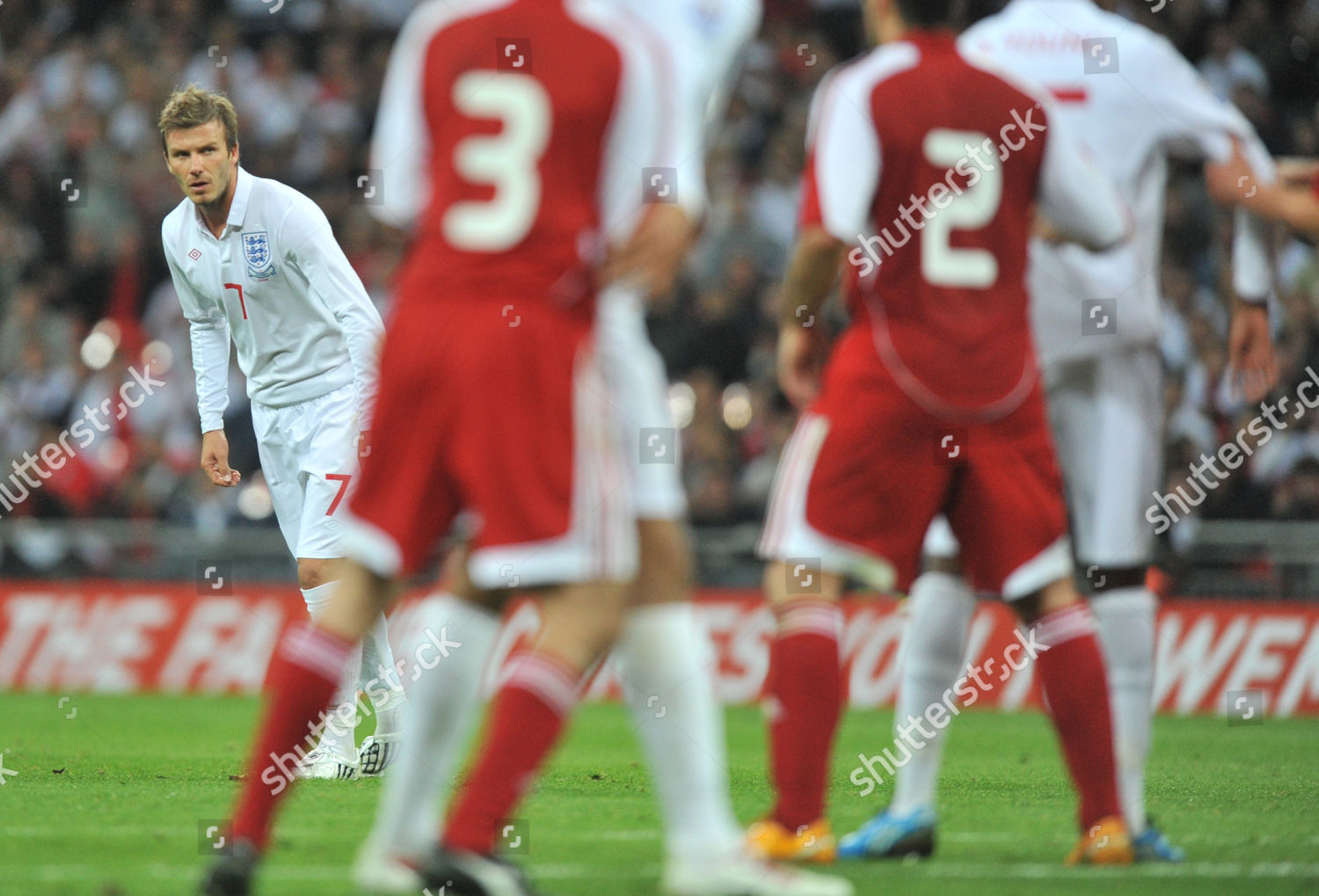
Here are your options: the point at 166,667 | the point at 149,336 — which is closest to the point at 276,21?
the point at 149,336

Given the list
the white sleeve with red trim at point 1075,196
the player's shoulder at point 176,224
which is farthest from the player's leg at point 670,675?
the player's shoulder at point 176,224

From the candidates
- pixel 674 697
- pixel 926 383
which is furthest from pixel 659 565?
pixel 926 383

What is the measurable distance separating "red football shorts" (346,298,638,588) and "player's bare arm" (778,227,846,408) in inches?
34.0

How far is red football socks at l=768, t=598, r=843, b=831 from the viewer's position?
486 centimetres

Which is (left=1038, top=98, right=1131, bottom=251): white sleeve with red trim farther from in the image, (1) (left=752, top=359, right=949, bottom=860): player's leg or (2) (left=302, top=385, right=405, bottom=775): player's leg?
(2) (left=302, top=385, right=405, bottom=775): player's leg

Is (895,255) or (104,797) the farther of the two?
(104,797)

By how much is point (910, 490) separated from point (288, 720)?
176 centimetres

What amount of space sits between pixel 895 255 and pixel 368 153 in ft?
45.9

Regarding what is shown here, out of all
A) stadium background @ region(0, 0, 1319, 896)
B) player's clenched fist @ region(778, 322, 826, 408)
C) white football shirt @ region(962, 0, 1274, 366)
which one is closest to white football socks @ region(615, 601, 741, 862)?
stadium background @ region(0, 0, 1319, 896)

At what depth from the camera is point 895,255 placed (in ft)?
16.1

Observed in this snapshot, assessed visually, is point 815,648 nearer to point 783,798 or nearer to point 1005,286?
point 783,798

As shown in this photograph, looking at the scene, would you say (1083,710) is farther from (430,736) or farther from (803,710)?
(430,736)

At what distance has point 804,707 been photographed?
16.0 feet

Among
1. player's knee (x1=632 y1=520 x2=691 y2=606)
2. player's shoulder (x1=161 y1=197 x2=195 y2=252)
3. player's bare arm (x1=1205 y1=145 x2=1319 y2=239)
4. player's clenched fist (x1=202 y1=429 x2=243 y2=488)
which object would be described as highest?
player's bare arm (x1=1205 y1=145 x2=1319 y2=239)
